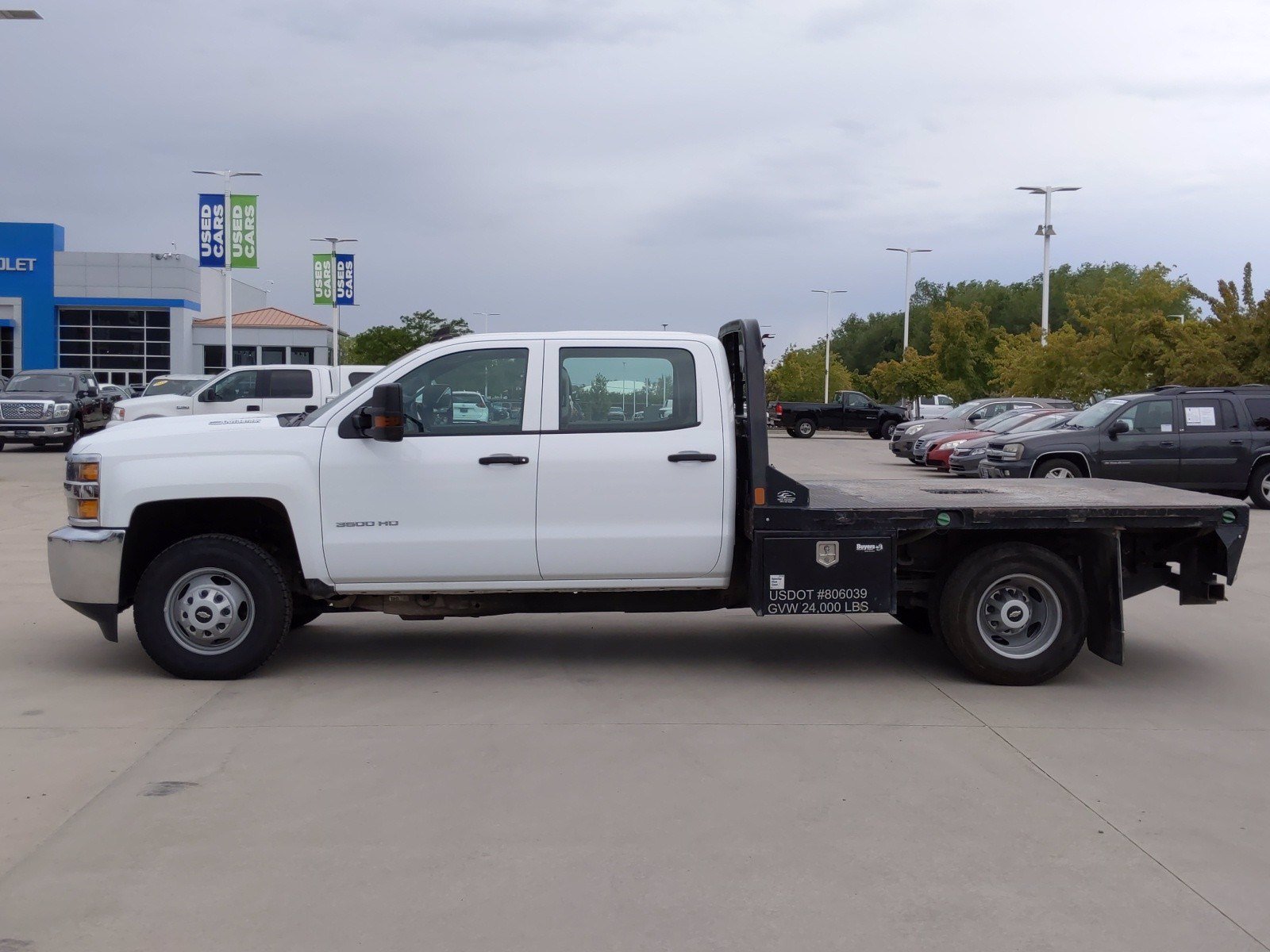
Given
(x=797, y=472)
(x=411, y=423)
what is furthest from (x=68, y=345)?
(x=411, y=423)

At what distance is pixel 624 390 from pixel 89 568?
10.7 ft

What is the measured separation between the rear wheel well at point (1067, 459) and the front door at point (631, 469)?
39.0ft

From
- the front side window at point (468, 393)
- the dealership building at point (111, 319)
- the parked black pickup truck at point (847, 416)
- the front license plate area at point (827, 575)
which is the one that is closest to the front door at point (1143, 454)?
the front license plate area at point (827, 575)

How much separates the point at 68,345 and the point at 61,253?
451 cm

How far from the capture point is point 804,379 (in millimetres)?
72938

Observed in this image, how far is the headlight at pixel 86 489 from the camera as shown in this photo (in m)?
7.23

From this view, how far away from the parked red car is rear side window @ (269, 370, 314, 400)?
12562 mm

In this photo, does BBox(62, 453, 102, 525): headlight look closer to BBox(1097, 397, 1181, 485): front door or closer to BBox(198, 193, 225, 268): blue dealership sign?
BBox(1097, 397, 1181, 485): front door

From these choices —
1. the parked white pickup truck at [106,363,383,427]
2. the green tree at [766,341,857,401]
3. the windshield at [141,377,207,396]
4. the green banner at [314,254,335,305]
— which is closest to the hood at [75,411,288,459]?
the parked white pickup truck at [106,363,383,427]

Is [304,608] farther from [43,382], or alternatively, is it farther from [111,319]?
[111,319]

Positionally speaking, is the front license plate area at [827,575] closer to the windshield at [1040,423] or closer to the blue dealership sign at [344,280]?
the windshield at [1040,423]

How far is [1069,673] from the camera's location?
7.86 m

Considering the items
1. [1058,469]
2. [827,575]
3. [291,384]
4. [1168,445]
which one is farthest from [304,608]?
[291,384]

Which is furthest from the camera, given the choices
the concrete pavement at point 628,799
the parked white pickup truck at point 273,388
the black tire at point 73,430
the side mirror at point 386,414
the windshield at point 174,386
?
the windshield at point 174,386
